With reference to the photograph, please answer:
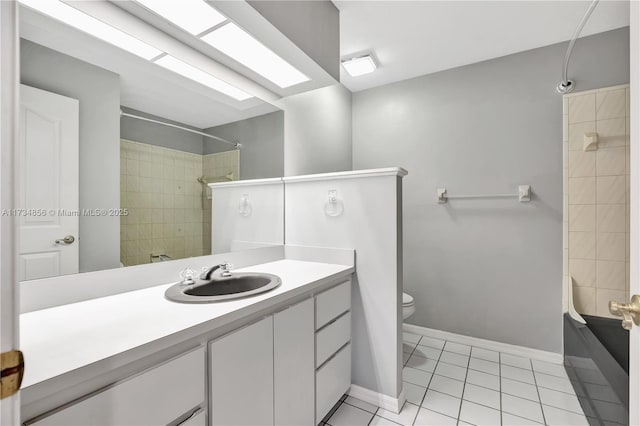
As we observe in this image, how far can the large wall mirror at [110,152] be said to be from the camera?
37.1 inches

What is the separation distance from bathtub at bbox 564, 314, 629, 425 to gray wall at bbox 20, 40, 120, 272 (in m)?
2.22

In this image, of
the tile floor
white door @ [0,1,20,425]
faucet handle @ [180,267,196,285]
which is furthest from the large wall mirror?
the tile floor

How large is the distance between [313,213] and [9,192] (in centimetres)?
156

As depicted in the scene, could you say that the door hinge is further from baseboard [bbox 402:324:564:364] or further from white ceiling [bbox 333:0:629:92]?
baseboard [bbox 402:324:564:364]

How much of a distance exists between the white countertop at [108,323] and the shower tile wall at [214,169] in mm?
376

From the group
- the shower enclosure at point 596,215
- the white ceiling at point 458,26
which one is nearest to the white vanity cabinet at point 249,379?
the shower enclosure at point 596,215

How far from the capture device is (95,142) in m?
1.11

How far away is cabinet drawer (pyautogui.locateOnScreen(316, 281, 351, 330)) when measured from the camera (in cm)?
146

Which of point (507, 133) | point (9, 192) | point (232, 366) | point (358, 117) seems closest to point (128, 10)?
point (9, 192)

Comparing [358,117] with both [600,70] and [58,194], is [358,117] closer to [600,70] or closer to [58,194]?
[600,70]

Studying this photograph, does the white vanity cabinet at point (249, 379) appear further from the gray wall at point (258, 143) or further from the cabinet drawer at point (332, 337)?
the gray wall at point (258, 143)

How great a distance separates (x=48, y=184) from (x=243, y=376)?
3.07ft

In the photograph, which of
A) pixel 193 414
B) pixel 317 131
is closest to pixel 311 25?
pixel 317 131

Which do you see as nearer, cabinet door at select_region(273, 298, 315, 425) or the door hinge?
the door hinge
